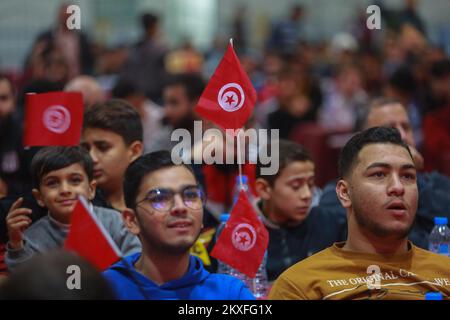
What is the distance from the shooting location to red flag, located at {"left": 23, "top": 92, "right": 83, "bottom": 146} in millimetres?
3893

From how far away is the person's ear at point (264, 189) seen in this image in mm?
4520

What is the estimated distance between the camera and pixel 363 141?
356 centimetres

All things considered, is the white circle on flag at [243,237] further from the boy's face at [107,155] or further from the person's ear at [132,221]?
the boy's face at [107,155]

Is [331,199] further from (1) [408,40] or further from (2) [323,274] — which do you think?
(1) [408,40]

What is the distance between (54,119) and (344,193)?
1.33 m

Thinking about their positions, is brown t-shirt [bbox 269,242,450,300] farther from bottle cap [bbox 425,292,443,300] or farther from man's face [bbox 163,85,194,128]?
man's face [bbox 163,85,194,128]

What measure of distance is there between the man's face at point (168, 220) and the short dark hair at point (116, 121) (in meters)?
1.22

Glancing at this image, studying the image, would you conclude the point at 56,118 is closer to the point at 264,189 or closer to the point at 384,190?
the point at 264,189

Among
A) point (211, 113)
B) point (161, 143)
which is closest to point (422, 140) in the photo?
point (161, 143)

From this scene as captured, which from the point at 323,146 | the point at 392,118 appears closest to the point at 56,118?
the point at 392,118

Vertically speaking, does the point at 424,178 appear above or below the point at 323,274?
above

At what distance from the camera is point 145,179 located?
3.38 m

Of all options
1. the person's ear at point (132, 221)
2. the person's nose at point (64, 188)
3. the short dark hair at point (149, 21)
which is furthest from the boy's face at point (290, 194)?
the short dark hair at point (149, 21)

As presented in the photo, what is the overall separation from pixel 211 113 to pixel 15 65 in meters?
9.93
